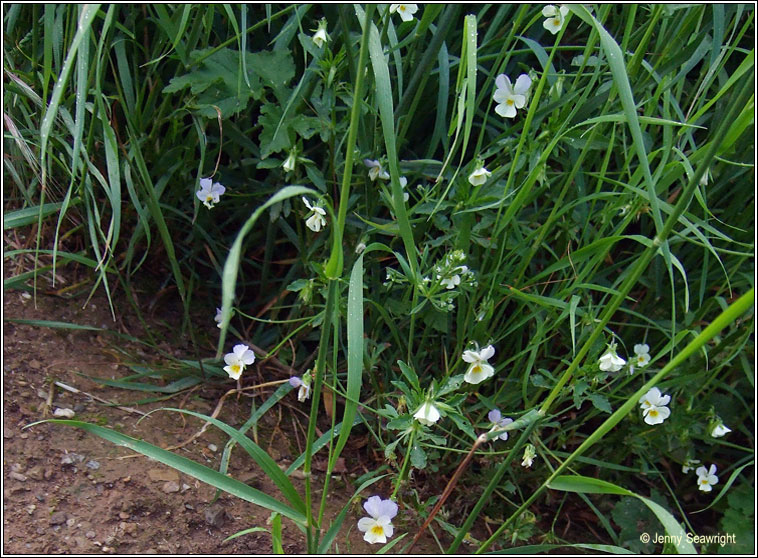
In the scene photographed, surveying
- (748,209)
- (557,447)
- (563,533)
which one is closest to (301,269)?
(557,447)

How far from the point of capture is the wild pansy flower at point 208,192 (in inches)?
47.1

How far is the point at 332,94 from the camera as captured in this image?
1.13 m

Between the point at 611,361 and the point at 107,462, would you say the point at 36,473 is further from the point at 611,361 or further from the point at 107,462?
the point at 611,361

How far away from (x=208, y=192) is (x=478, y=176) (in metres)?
0.49

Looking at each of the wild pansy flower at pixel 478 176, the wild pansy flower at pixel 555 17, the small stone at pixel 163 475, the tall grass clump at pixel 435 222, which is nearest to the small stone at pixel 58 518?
the small stone at pixel 163 475

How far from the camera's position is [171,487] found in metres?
1.14

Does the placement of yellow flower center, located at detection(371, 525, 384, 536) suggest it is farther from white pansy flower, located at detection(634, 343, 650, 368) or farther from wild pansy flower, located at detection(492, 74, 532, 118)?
wild pansy flower, located at detection(492, 74, 532, 118)

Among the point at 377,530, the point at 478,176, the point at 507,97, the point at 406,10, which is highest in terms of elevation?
the point at 406,10

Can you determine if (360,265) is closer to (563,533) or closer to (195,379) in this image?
(195,379)

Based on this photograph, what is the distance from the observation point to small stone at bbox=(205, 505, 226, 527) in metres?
1.11

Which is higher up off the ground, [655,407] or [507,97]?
[507,97]

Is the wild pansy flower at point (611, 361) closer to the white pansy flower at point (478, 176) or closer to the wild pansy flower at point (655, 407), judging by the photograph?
the wild pansy flower at point (655, 407)

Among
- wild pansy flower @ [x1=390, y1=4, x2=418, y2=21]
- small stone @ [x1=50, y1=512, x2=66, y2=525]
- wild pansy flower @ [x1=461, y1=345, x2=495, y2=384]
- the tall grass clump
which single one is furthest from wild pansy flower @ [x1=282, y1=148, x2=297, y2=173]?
small stone @ [x1=50, y1=512, x2=66, y2=525]

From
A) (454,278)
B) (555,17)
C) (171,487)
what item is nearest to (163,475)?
(171,487)
